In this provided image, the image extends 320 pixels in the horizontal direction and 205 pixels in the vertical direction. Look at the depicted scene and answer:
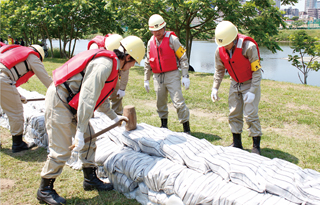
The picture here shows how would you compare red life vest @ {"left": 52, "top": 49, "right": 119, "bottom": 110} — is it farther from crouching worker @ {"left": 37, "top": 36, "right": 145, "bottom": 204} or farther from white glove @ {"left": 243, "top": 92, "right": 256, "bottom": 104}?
white glove @ {"left": 243, "top": 92, "right": 256, "bottom": 104}

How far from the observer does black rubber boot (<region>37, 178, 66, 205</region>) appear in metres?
2.90

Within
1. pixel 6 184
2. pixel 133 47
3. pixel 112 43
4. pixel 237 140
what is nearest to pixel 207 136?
pixel 237 140


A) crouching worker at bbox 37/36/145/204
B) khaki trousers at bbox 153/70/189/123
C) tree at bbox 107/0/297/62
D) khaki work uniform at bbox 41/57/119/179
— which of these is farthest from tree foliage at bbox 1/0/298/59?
khaki work uniform at bbox 41/57/119/179

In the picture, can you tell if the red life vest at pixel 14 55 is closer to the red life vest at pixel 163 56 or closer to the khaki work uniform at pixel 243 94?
the red life vest at pixel 163 56

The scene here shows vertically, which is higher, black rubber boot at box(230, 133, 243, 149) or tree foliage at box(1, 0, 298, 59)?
tree foliage at box(1, 0, 298, 59)

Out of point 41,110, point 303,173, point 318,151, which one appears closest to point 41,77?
point 41,110

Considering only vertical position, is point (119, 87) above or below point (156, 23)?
below

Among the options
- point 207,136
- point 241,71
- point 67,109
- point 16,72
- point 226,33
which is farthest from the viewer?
point 207,136

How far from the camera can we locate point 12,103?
4.27 metres

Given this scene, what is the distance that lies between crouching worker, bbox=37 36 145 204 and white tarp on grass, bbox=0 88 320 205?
Answer: 55 centimetres

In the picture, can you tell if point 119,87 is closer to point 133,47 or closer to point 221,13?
point 133,47

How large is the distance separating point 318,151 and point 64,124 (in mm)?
3715

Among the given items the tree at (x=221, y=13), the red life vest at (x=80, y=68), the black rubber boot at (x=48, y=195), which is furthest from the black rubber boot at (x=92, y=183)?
the tree at (x=221, y=13)

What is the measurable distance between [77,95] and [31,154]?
217 cm
